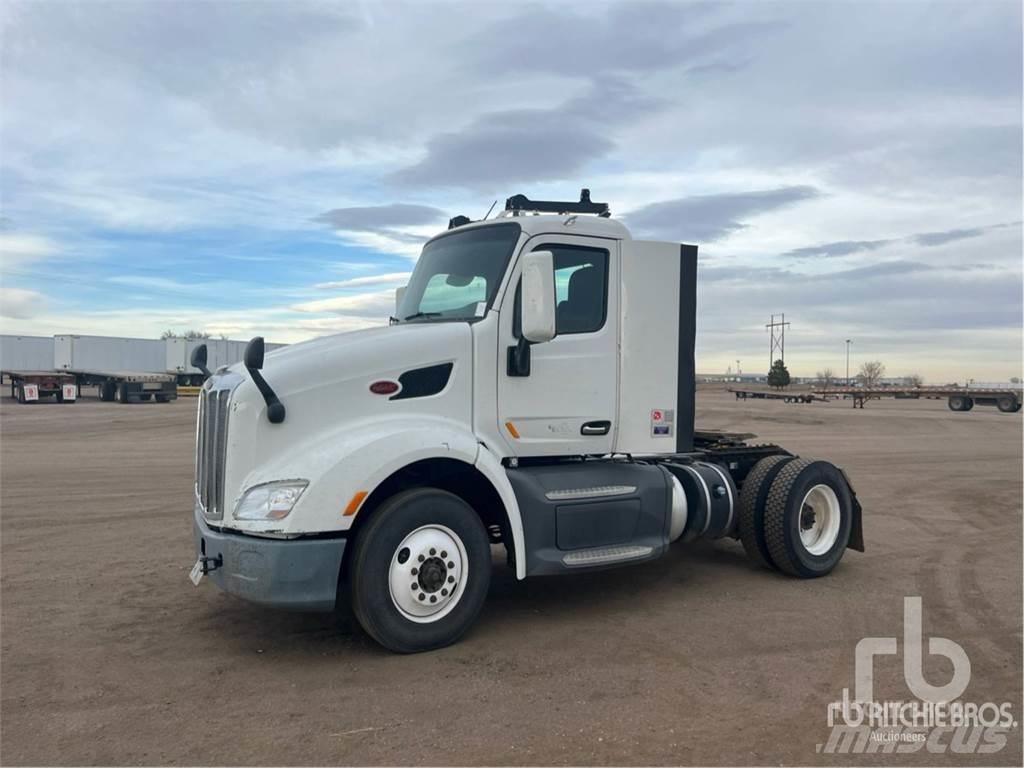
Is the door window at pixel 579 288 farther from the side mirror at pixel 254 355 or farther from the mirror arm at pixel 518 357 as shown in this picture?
the side mirror at pixel 254 355

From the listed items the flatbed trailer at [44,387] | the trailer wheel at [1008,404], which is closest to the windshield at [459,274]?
the flatbed trailer at [44,387]

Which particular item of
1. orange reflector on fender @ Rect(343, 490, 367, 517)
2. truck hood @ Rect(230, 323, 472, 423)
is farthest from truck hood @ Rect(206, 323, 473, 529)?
orange reflector on fender @ Rect(343, 490, 367, 517)

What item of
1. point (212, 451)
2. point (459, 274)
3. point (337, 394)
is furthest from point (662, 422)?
point (212, 451)

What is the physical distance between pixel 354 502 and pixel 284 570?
0.61 meters

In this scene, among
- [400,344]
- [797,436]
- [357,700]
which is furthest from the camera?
[797,436]

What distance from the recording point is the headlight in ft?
17.5

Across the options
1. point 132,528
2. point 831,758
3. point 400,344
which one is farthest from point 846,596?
point 132,528

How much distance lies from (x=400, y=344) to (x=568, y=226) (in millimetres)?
1857

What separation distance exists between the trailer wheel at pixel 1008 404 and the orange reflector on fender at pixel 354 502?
50425 mm

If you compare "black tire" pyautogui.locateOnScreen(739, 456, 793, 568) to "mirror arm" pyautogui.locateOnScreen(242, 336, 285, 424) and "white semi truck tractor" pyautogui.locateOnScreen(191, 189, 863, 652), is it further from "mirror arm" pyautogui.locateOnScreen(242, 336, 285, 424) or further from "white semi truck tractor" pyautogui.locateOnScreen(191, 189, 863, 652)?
"mirror arm" pyautogui.locateOnScreen(242, 336, 285, 424)

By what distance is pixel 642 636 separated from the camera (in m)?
6.16

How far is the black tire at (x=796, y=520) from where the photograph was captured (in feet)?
25.6

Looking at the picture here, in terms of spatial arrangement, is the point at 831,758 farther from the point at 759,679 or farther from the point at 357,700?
the point at 357,700

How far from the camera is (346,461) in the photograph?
5.41m
